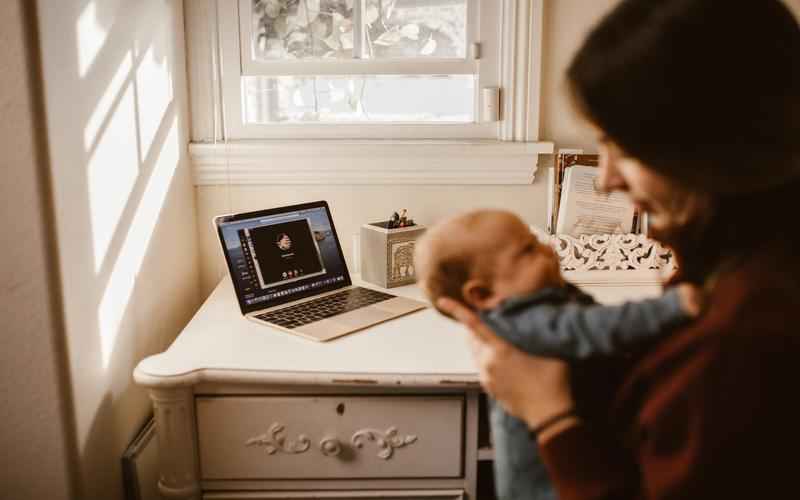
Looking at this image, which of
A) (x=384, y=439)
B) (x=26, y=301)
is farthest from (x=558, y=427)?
(x=26, y=301)

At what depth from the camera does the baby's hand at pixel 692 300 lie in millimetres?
762

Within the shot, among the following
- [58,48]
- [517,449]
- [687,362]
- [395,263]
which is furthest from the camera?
[395,263]

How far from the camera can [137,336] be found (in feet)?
5.04

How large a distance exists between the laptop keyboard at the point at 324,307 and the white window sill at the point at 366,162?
35cm

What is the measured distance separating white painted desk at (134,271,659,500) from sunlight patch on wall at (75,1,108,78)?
1.76ft

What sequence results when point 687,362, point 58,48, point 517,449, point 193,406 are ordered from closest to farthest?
point 687,362
point 517,449
point 58,48
point 193,406

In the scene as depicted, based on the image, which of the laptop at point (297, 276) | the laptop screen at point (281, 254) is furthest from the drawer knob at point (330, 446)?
the laptop screen at point (281, 254)

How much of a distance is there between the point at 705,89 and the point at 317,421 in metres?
0.90

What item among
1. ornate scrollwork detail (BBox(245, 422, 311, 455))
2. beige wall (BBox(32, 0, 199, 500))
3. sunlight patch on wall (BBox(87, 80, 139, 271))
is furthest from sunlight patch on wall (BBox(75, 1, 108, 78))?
ornate scrollwork detail (BBox(245, 422, 311, 455))

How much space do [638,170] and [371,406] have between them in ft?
2.42

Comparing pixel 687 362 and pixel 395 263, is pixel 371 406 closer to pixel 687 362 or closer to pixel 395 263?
pixel 395 263

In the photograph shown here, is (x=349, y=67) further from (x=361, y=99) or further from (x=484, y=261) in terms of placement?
(x=484, y=261)

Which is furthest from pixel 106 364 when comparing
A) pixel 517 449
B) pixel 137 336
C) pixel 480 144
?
pixel 480 144

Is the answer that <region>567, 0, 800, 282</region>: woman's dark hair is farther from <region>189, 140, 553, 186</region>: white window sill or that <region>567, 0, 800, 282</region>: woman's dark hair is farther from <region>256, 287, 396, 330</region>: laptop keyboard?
<region>189, 140, 553, 186</region>: white window sill
